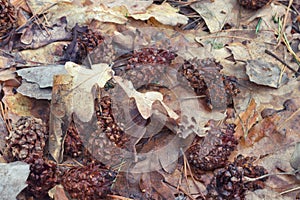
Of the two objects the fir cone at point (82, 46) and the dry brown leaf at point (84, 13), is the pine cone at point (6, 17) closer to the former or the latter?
the dry brown leaf at point (84, 13)

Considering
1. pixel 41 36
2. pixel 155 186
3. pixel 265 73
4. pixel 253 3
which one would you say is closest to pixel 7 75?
pixel 41 36

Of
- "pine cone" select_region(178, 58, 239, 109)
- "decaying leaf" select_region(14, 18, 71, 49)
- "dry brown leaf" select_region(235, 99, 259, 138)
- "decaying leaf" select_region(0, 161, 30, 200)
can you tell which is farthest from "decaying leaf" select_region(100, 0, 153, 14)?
"decaying leaf" select_region(0, 161, 30, 200)

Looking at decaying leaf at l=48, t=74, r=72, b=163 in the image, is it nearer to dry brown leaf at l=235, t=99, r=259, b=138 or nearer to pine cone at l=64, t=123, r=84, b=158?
pine cone at l=64, t=123, r=84, b=158

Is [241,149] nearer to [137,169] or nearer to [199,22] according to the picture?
[137,169]

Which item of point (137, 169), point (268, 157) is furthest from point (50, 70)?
point (268, 157)

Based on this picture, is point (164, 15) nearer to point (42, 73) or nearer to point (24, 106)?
point (42, 73)
